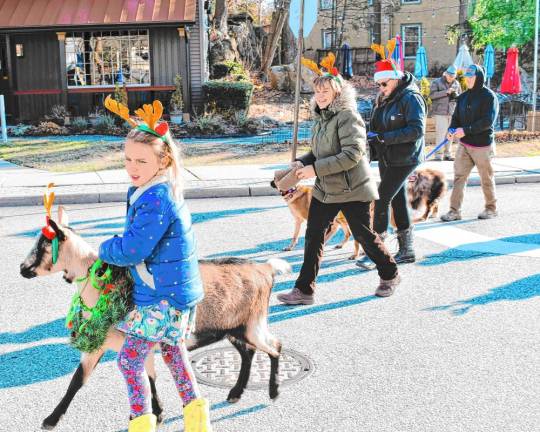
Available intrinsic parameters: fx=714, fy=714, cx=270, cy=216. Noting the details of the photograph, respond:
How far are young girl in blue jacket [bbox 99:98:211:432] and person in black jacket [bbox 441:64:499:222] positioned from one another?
6.53m

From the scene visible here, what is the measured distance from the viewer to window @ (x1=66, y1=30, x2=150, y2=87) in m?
22.4

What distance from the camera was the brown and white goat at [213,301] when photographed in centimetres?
352

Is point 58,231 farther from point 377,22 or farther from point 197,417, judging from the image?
point 377,22

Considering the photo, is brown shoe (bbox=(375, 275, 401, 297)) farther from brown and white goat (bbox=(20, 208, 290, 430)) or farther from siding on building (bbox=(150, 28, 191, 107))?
siding on building (bbox=(150, 28, 191, 107))

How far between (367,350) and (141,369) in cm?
213

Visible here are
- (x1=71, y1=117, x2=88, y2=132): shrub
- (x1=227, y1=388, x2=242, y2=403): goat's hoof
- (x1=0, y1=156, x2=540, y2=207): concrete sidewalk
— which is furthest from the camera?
(x1=71, y1=117, x2=88, y2=132): shrub

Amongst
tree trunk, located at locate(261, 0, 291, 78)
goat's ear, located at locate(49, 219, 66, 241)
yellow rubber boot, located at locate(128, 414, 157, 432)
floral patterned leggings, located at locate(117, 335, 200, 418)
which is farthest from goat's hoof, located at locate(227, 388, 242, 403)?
tree trunk, located at locate(261, 0, 291, 78)

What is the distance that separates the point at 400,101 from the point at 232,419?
383 cm

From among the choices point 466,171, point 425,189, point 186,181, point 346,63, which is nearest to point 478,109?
point 466,171

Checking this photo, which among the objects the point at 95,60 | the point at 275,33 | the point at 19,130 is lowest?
the point at 19,130

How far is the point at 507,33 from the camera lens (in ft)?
91.1

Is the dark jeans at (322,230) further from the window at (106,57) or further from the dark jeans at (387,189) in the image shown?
the window at (106,57)

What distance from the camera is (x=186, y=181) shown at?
1217 cm

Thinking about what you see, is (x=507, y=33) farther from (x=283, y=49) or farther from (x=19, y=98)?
(x=19, y=98)
